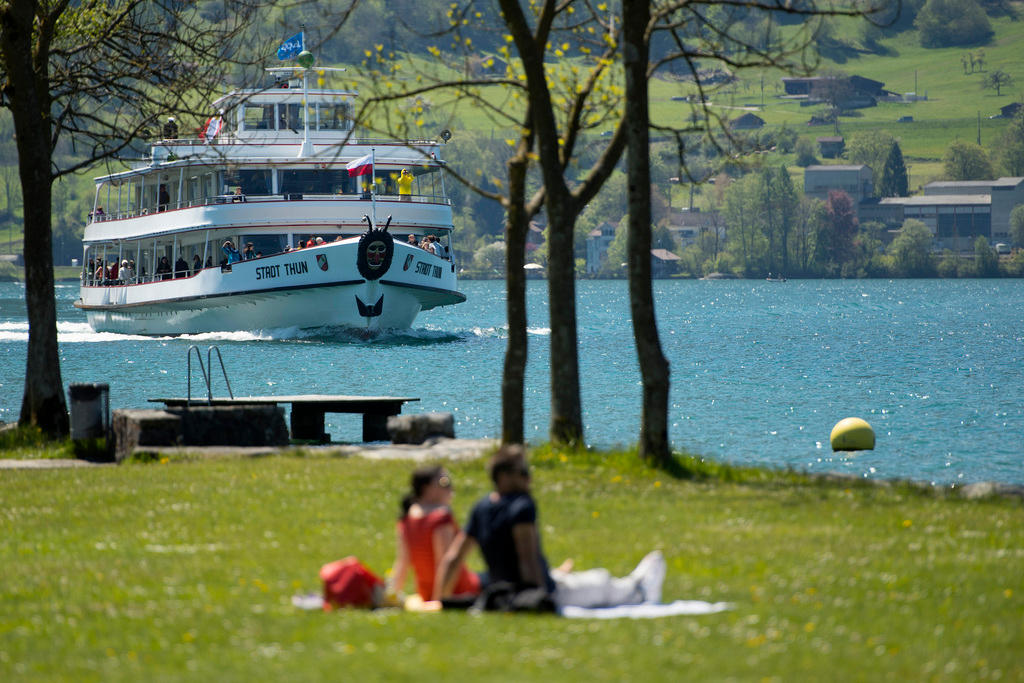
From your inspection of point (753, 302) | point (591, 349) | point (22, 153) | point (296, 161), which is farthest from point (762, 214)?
point (22, 153)

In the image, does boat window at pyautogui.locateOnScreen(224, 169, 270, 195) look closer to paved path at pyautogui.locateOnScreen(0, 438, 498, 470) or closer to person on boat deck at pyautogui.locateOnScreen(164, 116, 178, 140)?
person on boat deck at pyautogui.locateOnScreen(164, 116, 178, 140)

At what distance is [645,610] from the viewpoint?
7422 mm

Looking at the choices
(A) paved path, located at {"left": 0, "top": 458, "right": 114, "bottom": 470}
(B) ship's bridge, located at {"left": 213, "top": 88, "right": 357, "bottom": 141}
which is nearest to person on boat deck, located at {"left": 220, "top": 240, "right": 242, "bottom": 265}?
(B) ship's bridge, located at {"left": 213, "top": 88, "right": 357, "bottom": 141}

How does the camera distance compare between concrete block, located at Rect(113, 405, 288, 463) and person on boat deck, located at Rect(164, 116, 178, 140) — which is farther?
person on boat deck, located at Rect(164, 116, 178, 140)

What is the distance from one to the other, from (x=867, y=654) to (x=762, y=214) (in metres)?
190

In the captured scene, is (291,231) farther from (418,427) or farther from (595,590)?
(595,590)

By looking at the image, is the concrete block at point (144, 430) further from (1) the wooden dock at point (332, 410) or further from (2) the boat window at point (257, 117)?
(2) the boat window at point (257, 117)

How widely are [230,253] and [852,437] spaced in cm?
2662

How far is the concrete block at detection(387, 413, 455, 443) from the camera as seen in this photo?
52.7 ft

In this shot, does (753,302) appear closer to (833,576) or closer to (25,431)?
(25,431)

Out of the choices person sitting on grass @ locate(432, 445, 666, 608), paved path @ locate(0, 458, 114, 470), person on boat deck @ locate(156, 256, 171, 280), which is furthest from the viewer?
person on boat deck @ locate(156, 256, 171, 280)

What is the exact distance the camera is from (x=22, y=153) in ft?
56.5

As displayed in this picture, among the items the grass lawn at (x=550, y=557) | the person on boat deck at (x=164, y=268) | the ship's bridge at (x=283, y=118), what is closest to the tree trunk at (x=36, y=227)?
the grass lawn at (x=550, y=557)

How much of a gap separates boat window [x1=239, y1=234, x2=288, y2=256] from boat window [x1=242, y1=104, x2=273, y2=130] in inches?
177
